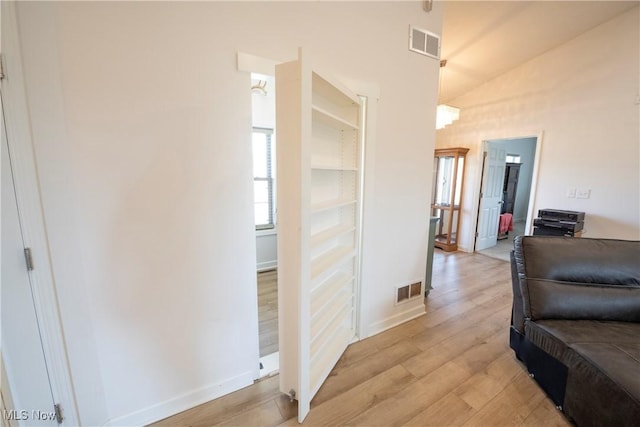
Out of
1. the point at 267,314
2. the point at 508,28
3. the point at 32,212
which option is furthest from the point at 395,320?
the point at 508,28

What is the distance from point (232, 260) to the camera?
1.59 m

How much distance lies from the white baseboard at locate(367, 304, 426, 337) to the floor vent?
13 cm

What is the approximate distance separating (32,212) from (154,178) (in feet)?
1.54

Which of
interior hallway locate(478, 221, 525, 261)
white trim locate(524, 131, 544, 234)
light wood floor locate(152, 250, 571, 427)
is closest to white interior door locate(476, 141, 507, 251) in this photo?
interior hallway locate(478, 221, 525, 261)

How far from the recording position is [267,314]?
2.68 metres

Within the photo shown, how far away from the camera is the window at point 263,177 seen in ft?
12.4

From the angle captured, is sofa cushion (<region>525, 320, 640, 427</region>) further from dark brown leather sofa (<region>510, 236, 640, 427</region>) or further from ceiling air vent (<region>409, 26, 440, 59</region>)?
ceiling air vent (<region>409, 26, 440, 59</region>)

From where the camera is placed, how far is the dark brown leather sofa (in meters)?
1.32

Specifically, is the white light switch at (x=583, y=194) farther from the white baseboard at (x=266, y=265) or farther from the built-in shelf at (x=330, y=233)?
the white baseboard at (x=266, y=265)

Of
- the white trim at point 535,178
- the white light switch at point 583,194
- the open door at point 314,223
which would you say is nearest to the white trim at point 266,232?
the open door at point 314,223

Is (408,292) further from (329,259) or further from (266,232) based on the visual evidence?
(266,232)

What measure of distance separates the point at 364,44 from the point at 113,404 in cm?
273

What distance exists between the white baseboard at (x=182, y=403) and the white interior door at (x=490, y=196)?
4756 mm

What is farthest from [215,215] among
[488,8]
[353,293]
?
[488,8]
